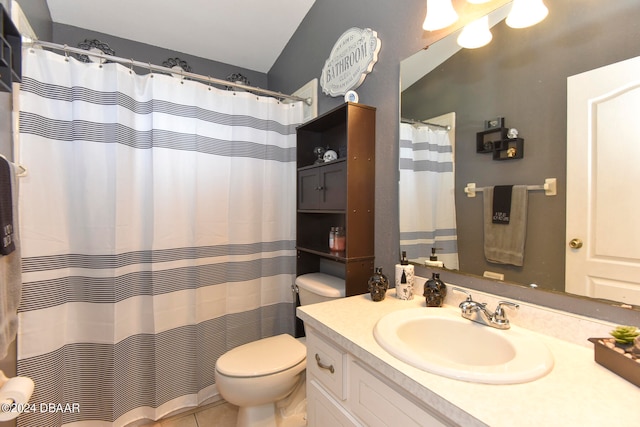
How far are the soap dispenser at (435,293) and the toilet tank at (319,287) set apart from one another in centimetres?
48

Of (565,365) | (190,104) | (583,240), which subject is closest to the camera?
(565,365)

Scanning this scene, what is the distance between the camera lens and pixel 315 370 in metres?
1.07

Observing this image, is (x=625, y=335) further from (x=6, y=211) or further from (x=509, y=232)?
(x=6, y=211)

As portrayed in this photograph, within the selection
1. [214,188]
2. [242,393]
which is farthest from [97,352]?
[214,188]

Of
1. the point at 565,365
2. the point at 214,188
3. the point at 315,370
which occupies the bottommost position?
the point at 315,370

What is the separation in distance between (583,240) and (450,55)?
0.84m

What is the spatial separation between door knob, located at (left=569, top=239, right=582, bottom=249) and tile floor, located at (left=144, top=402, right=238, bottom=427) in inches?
74.4

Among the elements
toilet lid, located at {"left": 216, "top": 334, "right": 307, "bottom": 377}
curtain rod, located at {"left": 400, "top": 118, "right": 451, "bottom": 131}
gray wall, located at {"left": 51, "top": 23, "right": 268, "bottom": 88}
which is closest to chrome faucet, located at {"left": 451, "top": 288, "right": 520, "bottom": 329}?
curtain rod, located at {"left": 400, "top": 118, "right": 451, "bottom": 131}

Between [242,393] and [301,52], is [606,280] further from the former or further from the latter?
[301,52]

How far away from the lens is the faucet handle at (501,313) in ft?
3.03

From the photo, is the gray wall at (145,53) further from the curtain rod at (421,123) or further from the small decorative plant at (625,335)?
the small decorative plant at (625,335)

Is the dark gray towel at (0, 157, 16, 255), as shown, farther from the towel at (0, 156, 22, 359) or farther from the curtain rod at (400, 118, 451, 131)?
the curtain rod at (400, 118, 451, 131)

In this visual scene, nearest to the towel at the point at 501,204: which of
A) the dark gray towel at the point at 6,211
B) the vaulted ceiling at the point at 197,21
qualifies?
the dark gray towel at the point at 6,211

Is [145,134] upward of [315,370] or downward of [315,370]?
upward
